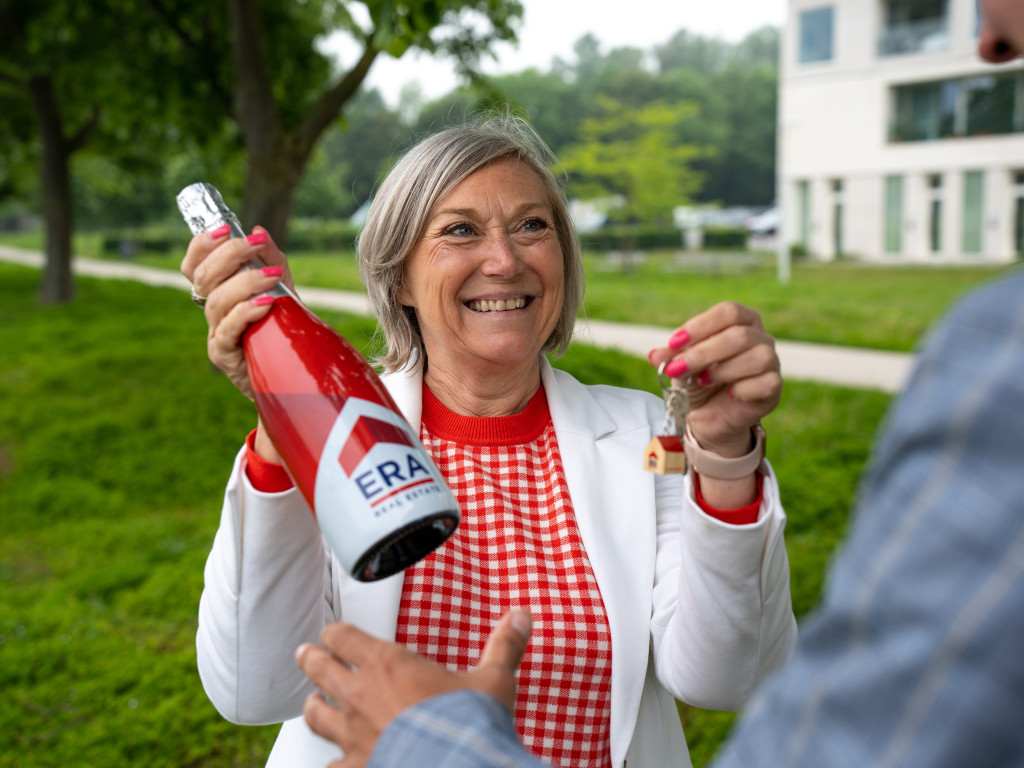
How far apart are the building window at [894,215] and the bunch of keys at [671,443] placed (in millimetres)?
27540

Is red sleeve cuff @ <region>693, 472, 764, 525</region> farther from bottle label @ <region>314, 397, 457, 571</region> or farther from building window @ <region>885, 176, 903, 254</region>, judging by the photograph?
building window @ <region>885, 176, 903, 254</region>

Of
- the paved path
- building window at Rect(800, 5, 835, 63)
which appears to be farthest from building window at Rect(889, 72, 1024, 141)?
the paved path

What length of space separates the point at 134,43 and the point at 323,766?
29.4 ft

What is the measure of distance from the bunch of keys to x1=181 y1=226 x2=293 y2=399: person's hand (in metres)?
0.57

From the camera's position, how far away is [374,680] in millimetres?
902

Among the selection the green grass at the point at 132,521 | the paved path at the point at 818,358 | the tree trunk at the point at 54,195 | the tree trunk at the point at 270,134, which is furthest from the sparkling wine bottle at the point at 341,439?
the tree trunk at the point at 54,195

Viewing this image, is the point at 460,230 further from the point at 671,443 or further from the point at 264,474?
the point at 671,443

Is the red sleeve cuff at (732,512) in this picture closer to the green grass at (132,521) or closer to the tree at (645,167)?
the green grass at (132,521)

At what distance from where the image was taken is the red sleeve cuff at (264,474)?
145cm

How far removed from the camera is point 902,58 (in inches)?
1014

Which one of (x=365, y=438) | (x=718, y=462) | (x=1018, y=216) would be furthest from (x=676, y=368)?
(x=1018, y=216)

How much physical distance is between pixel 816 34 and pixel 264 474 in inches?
1132

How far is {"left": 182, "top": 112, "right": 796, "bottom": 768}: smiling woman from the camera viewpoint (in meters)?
1.39

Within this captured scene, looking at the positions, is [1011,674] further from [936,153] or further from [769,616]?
[936,153]
